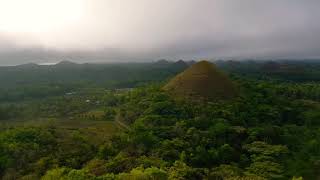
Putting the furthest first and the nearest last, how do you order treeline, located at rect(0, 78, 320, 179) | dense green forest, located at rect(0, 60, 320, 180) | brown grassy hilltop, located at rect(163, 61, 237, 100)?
brown grassy hilltop, located at rect(163, 61, 237, 100) → dense green forest, located at rect(0, 60, 320, 180) → treeline, located at rect(0, 78, 320, 179)

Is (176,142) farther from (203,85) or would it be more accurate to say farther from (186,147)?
(203,85)

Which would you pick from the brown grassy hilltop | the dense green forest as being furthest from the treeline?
the brown grassy hilltop

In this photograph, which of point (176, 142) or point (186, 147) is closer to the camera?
point (186, 147)

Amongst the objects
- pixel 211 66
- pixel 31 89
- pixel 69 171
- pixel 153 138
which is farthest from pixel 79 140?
pixel 31 89

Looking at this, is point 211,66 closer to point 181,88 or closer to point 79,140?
point 181,88

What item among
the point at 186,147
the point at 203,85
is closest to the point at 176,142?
the point at 186,147

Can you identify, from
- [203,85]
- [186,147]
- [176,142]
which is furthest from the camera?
[203,85]

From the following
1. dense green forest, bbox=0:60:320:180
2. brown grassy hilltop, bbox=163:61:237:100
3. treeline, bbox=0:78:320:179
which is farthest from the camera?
brown grassy hilltop, bbox=163:61:237:100

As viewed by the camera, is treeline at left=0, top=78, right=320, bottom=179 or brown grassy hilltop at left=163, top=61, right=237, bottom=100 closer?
treeline at left=0, top=78, right=320, bottom=179

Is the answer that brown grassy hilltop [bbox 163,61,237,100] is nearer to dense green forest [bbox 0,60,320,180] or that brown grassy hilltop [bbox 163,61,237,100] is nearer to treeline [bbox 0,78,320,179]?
dense green forest [bbox 0,60,320,180]
